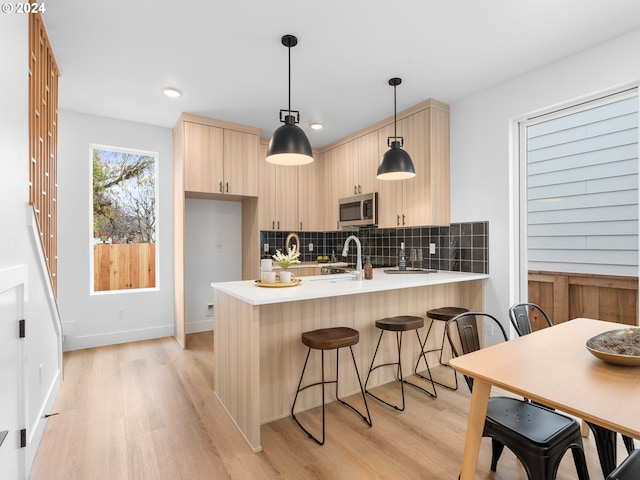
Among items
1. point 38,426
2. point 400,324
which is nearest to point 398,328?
point 400,324

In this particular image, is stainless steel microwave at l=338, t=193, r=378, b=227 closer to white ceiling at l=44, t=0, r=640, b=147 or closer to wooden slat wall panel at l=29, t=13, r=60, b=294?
white ceiling at l=44, t=0, r=640, b=147

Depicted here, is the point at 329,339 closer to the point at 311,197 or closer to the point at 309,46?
the point at 309,46

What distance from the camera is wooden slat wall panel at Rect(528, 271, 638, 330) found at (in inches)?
106

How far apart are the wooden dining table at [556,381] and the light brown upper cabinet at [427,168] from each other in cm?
201

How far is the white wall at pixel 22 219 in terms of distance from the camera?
61.7 inches

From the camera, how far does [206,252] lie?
4.57 meters

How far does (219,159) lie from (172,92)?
0.92 metres

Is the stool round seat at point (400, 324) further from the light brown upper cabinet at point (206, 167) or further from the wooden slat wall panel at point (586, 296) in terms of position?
the light brown upper cabinet at point (206, 167)

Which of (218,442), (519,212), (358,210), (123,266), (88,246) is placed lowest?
(218,442)

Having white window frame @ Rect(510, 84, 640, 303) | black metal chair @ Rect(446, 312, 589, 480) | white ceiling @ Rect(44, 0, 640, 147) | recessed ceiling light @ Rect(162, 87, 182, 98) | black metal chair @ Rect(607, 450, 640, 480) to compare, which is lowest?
black metal chair @ Rect(446, 312, 589, 480)

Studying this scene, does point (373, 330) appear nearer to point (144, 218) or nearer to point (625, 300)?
point (625, 300)

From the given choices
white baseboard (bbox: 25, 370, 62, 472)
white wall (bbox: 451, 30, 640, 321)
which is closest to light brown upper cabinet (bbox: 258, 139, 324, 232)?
white wall (bbox: 451, 30, 640, 321)

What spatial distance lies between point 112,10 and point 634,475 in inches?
123

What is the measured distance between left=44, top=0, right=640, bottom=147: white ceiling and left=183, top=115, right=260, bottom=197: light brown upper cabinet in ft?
1.27
